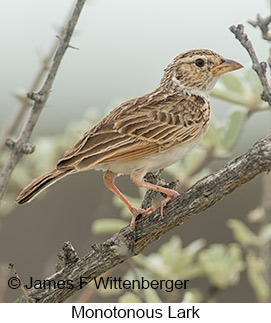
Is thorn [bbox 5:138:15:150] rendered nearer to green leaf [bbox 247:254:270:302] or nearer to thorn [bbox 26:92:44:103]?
thorn [bbox 26:92:44:103]

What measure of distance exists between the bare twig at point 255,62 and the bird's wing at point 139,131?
1.20m

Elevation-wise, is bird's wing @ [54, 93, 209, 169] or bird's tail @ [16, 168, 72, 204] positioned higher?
bird's wing @ [54, 93, 209, 169]

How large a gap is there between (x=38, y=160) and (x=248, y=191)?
724cm

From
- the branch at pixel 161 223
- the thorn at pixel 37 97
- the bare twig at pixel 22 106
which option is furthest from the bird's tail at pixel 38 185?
the thorn at pixel 37 97

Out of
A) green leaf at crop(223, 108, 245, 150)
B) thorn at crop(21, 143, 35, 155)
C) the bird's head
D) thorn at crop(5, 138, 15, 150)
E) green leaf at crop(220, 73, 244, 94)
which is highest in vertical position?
the bird's head

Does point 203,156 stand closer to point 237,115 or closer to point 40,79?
point 237,115

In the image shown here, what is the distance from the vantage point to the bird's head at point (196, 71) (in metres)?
5.17

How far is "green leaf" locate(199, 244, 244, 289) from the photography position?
459cm

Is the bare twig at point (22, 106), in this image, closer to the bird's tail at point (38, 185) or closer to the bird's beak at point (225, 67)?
the bird's tail at point (38, 185)

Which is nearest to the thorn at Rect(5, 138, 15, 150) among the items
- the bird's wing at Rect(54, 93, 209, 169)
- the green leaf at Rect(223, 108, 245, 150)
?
the bird's wing at Rect(54, 93, 209, 169)

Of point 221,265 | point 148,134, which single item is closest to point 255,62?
point 148,134

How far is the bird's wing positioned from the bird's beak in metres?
0.27

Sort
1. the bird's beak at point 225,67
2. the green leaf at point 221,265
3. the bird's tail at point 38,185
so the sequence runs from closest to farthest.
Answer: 1. the bird's tail at point 38,185
2. the green leaf at point 221,265
3. the bird's beak at point 225,67

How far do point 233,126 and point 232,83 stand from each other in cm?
37
